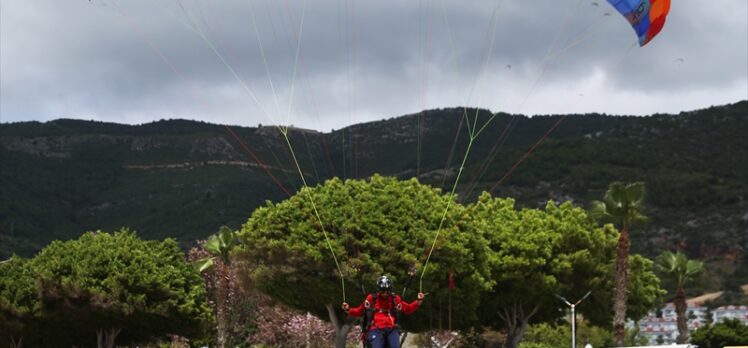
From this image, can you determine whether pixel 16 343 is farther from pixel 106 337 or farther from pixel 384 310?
pixel 384 310

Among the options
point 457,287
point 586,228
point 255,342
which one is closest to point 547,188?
point 255,342

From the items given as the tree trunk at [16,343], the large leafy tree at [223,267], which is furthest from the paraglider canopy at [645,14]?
the large leafy tree at [223,267]

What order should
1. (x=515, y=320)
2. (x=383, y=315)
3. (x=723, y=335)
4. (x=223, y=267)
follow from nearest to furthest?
(x=383, y=315) < (x=515, y=320) < (x=223, y=267) < (x=723, y=335)

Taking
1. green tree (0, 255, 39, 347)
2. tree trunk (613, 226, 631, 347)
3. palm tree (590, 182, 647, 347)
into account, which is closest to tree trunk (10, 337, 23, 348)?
green tree (0, 255, 39, 347)

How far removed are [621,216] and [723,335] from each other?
58.3ft

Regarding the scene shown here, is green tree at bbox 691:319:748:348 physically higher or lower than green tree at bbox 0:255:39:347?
lower

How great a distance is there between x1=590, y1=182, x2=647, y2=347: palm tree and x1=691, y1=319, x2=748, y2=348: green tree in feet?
43.1

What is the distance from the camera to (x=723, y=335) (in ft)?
230

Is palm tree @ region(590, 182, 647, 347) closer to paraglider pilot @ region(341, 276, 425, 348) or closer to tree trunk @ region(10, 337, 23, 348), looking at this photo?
tree trunk @ region(10, 337, 23, 348)

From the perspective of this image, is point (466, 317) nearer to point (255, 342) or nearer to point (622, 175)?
point (255, 342)

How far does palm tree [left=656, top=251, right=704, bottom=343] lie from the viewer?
72125 millimetres

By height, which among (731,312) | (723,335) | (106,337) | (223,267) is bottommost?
(731,312)

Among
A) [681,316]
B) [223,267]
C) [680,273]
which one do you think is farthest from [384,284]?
[680,273]

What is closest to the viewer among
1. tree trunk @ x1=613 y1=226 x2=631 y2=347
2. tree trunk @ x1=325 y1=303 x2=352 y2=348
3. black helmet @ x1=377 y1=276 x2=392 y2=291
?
black helmet @ x1=377 y1=276 x2=392 y2=291
